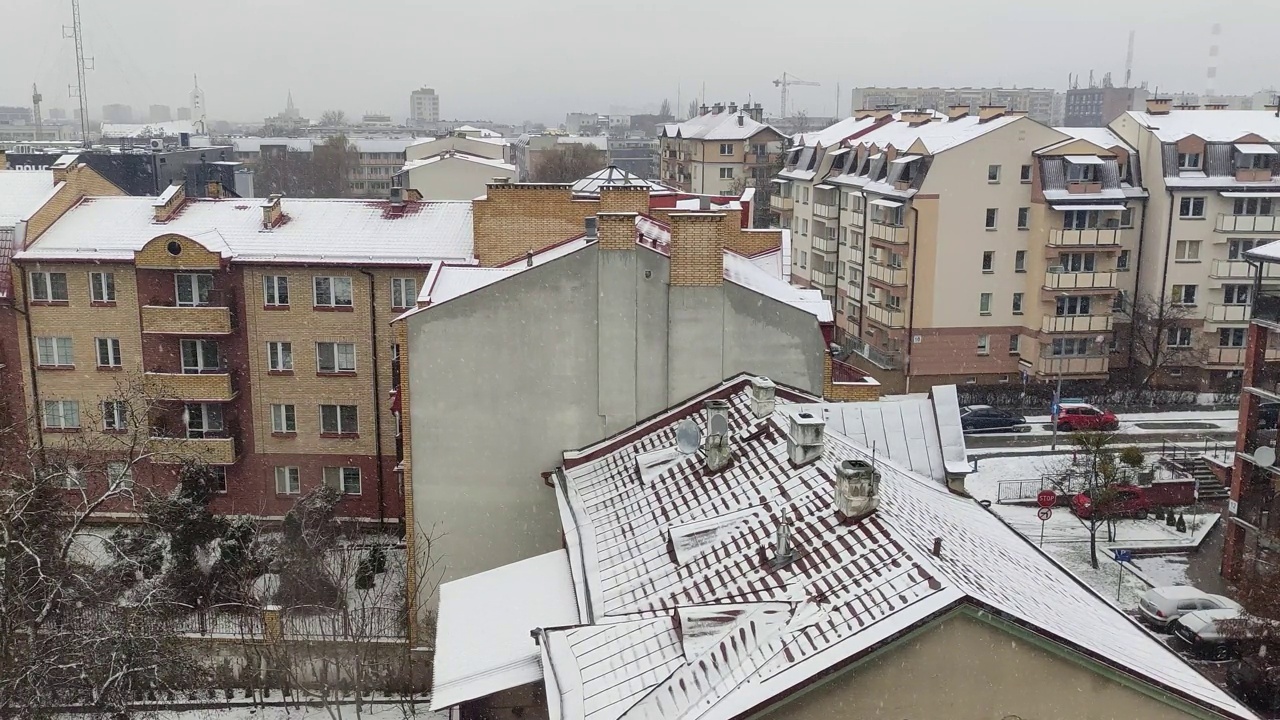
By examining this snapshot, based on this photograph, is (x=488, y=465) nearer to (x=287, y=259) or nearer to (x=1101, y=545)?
(x=287, y=259)

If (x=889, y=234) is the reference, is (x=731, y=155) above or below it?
above

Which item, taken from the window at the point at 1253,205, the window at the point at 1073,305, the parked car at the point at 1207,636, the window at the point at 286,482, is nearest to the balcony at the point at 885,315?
the window at the point at 1073,305

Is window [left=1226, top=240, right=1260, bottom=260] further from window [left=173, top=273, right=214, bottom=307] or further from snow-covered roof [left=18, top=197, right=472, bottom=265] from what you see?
window [left=173, top=273, right=214, bottom=307]

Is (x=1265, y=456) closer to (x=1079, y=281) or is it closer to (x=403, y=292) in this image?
(x=1079, y=281)

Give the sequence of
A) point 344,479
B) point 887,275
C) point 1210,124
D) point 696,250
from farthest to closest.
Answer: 1. point 887,275
2. point 1210,124
3. point 344,479
4. point 696,250

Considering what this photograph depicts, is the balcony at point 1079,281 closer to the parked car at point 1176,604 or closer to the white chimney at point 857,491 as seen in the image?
the parked car at point 1176,604

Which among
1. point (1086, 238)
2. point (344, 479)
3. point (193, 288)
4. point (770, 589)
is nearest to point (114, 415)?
point (193, 288)

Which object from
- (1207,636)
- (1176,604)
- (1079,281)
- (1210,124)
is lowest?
(1207,636)
